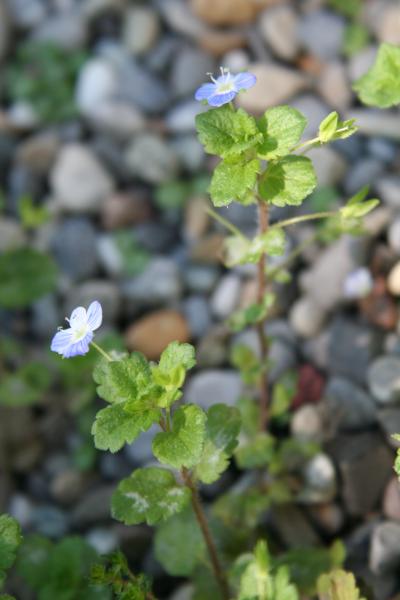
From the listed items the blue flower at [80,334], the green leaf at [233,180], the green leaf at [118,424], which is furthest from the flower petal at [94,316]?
the green leaf at [233,180]

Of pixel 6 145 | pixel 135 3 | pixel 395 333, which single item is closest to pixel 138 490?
pixel 395 333

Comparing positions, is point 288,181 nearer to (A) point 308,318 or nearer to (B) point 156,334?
(A) point 308,318

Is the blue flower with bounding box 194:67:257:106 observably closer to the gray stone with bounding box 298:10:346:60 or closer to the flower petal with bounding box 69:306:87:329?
the flower petal with bounding box 69:306:87:329

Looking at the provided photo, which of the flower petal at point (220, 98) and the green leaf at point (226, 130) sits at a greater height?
the flower petal at point (220, 98)

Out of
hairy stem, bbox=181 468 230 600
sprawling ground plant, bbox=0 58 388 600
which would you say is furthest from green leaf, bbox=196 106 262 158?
hairy stem, bbox=181 468 230 600

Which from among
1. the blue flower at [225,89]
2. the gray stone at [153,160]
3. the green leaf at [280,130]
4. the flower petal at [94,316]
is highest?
the gray stone at [153,160]

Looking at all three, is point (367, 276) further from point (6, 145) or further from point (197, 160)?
point (6, 145)

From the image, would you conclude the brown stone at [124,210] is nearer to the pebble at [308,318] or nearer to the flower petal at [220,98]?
the pebble at [308,318]
